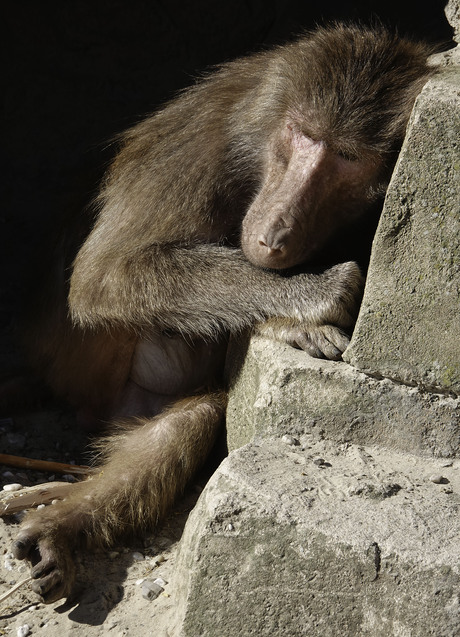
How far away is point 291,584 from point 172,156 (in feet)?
7.45

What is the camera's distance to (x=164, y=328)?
4.53m

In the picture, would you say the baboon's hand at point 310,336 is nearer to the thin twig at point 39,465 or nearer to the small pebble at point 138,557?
the small pebble at point 138,557

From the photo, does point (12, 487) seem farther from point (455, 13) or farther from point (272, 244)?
point (455, 13)

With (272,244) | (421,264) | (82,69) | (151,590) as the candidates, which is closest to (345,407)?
(421,264)

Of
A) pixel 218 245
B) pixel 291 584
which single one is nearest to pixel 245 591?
pixel 291 584

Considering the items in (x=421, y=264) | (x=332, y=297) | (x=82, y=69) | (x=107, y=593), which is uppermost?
(x=82, y=69)

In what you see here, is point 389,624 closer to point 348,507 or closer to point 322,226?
point 348,507

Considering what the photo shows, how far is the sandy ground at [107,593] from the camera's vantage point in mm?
3445

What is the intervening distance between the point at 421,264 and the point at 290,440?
942 mm

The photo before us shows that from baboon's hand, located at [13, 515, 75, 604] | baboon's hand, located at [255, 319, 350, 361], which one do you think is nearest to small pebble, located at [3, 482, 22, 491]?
baboon's hand, located at [13, 515, 75, 604]

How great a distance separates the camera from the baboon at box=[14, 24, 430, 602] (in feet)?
12.5

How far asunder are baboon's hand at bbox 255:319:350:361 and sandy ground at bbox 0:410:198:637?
39.4 inches

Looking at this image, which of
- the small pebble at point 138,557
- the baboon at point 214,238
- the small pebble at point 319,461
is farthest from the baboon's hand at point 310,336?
the small pebble at point 138,557

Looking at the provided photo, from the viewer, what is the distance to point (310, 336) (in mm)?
3797
